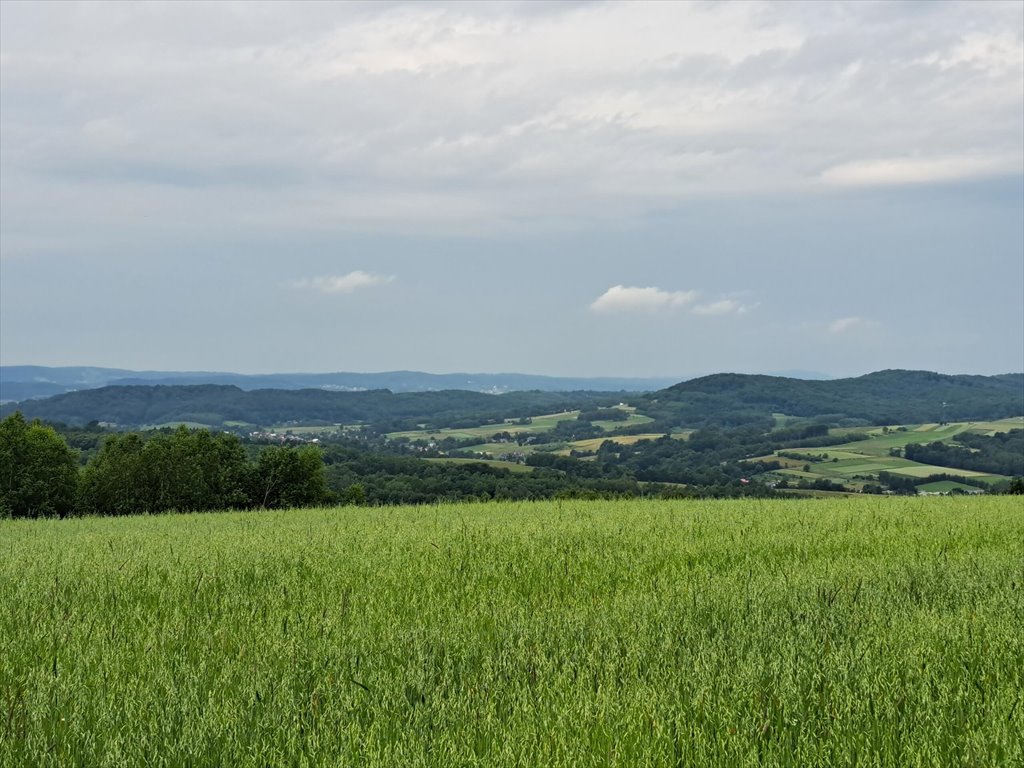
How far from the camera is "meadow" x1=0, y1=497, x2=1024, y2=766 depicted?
4.56 m

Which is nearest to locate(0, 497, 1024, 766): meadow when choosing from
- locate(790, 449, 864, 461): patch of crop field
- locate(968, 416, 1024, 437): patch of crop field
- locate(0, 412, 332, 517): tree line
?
locate(0, 412, 332, 517): tree line

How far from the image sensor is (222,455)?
5209 cm

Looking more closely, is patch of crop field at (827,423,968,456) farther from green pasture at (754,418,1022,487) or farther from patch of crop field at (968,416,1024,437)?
patch of crop field at (968,416,1024,437)

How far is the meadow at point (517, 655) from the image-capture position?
4.56 meters

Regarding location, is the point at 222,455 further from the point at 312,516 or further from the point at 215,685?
the point at 215,685

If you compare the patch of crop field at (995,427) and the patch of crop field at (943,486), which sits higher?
the patch of crop field at (995,427)

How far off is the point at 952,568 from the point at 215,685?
845cm

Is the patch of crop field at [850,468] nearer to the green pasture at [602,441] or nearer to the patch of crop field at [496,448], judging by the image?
the green pasture at [602,441]

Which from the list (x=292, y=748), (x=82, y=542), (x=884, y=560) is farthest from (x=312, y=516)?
(x=292, y=748)

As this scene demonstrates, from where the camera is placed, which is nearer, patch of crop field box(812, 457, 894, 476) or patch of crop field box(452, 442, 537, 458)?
patch of crop field box(812, 457, 894, 476)

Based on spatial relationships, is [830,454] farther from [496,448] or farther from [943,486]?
[496,448]

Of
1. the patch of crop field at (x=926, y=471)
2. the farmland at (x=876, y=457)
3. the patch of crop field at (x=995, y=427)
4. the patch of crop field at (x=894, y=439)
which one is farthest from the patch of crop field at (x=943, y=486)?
the patch of crop field at (x=995, y=427)

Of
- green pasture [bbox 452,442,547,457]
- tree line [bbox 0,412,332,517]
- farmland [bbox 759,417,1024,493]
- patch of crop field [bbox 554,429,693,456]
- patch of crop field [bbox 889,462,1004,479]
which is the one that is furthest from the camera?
green pasture [bbox 452,442,547,457]

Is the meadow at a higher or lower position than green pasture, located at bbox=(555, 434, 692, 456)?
higher
